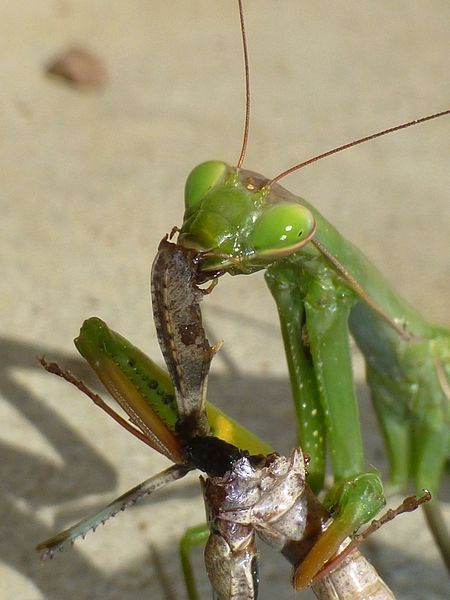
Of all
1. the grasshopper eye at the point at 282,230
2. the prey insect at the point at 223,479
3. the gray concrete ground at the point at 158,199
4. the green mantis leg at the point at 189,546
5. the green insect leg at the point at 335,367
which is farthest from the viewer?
the gray concrete ground at the point at 158,199

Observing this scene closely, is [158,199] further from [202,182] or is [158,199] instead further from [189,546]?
[202,182]

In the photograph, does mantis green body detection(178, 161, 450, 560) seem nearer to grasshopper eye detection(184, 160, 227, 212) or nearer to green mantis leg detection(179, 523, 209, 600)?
grasshopper eye detection(184, 160, 227, 212)

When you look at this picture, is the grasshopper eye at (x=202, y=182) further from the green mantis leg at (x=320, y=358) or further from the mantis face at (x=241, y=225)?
the green mantis leg at (x=320, y=358)

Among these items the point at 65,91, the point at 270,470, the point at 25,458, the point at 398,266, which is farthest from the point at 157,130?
the point at 270,470

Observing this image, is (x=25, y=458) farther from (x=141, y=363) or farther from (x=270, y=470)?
(x=270, y=470)

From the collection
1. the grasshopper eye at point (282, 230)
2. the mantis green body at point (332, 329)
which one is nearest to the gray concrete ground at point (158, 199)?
the mantis green body at point (332, 329)

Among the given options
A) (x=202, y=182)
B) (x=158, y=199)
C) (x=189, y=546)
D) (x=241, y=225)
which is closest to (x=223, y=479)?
(x=241, y=225)
